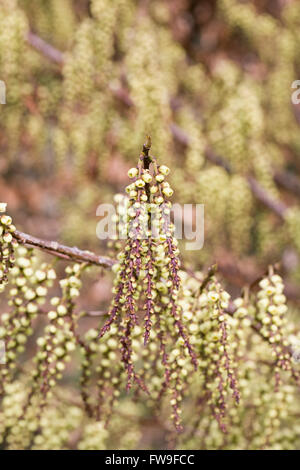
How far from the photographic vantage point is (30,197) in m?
2.71

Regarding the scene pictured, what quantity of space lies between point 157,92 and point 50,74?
56cm

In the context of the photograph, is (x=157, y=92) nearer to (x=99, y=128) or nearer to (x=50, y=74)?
(x=99, y=128)

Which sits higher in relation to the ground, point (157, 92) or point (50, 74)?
point (50, 74)

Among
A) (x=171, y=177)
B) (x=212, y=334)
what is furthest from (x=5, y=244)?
(x=171, y=177)

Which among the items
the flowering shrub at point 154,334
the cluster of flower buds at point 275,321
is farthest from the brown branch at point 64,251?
the cluster of flower buds at point 275,321

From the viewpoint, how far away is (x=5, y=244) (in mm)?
779

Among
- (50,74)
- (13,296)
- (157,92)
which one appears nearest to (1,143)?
(50,74)

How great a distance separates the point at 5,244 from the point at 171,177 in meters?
1.05

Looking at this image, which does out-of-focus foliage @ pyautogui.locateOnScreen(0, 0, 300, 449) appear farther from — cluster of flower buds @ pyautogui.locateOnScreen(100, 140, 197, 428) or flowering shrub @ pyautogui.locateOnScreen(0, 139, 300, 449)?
cluster of flower buds @ pyautogui.locateOnScreen(100, 140, 197, 428)

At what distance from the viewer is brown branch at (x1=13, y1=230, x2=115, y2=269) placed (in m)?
0.83

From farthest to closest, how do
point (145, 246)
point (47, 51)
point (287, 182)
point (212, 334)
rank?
point (287, 182), point (47, 51), point (212, 334), point (145, 246)

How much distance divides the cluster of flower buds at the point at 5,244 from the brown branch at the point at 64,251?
0.02 m

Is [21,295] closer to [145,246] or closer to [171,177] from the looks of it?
[145,246]

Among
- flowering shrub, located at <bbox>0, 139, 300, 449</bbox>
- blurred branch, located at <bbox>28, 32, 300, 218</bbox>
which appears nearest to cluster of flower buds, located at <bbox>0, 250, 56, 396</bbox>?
flowering shrub, located at <bbox>0, 139, 300, 449</bbox>
